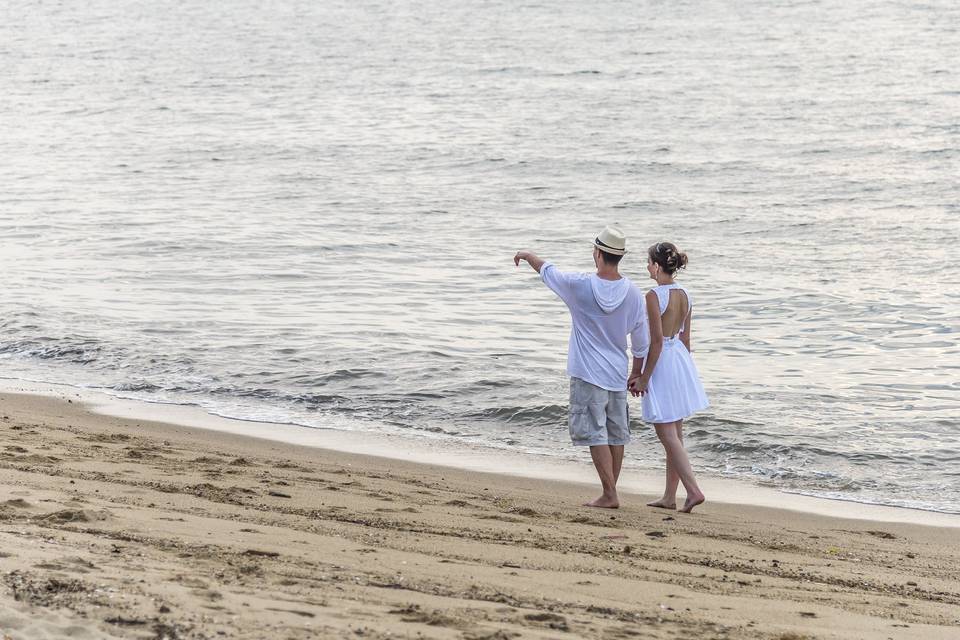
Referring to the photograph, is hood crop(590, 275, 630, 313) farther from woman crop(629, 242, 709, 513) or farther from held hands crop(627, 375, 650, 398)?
held hands crop(627, 375, 650, 398)

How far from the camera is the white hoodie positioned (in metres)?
6.46

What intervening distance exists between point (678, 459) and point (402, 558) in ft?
7.62

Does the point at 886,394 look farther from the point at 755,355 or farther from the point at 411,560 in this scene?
the point at 411,560

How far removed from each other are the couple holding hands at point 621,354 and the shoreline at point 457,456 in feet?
3.20

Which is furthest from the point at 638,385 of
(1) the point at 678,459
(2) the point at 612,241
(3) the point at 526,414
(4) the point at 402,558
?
(3) the point at 526,414

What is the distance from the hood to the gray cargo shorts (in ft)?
1.64

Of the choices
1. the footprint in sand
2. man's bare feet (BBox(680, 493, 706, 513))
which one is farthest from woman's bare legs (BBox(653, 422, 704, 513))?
the footprint in sand

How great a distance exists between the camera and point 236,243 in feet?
57.8

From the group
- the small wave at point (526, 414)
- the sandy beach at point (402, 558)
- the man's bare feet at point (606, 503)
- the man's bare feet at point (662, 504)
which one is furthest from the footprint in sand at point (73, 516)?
the small wave at point (526, 414)

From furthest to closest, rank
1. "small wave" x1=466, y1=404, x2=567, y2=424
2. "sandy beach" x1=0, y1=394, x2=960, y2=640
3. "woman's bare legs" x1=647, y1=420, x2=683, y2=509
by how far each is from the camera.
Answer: "small wave" x1=466, y1=404, x2=567, y2=424 → "woman's bare legs" x1=647, y1=420, x2=683, y2=509 → "sandy beach" x1=0, y1=394, x2=960, y2=640

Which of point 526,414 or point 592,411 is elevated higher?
point 592,411

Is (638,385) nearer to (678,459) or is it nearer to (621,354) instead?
(621,354)

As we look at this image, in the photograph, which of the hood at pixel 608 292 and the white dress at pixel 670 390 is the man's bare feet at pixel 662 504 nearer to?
the white dress at pixel 670 390

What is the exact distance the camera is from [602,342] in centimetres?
659
